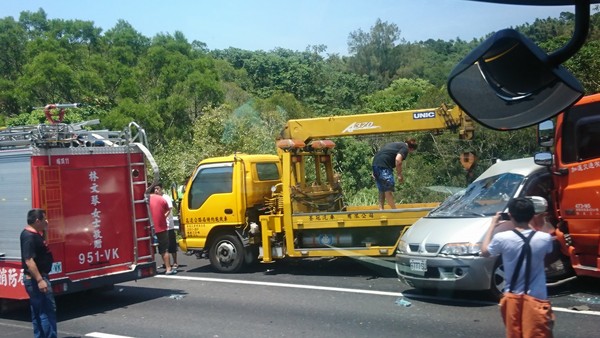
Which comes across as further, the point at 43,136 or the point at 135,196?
the point at 135,196

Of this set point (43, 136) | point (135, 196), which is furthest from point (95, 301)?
point (43, 136)

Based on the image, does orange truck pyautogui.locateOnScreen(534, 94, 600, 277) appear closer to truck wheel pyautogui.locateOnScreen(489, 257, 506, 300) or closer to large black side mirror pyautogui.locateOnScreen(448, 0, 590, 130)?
A: truck wheel pyautogui.locateOnScreen(489, 257, 506, 300)

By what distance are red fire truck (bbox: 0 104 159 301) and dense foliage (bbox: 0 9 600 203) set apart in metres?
4.51

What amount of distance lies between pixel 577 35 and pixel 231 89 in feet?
133

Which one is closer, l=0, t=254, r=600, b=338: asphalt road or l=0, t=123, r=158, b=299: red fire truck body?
l=0, t=254, r=600, b=338: asphalt road

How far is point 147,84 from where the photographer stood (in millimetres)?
37219

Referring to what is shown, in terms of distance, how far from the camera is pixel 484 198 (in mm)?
9469

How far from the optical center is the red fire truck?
8.82 m

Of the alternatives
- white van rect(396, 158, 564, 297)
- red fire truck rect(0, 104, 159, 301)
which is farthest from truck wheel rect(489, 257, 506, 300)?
red fire truck rect(0, 104, 159, 301)

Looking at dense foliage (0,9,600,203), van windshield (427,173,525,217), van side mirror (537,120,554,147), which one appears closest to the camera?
van windshield (427,173,525,217)

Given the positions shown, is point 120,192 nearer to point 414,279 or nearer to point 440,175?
point 414,279

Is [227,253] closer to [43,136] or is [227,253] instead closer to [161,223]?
[161,223]

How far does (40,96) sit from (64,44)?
6.28m

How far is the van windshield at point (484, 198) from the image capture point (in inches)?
363
